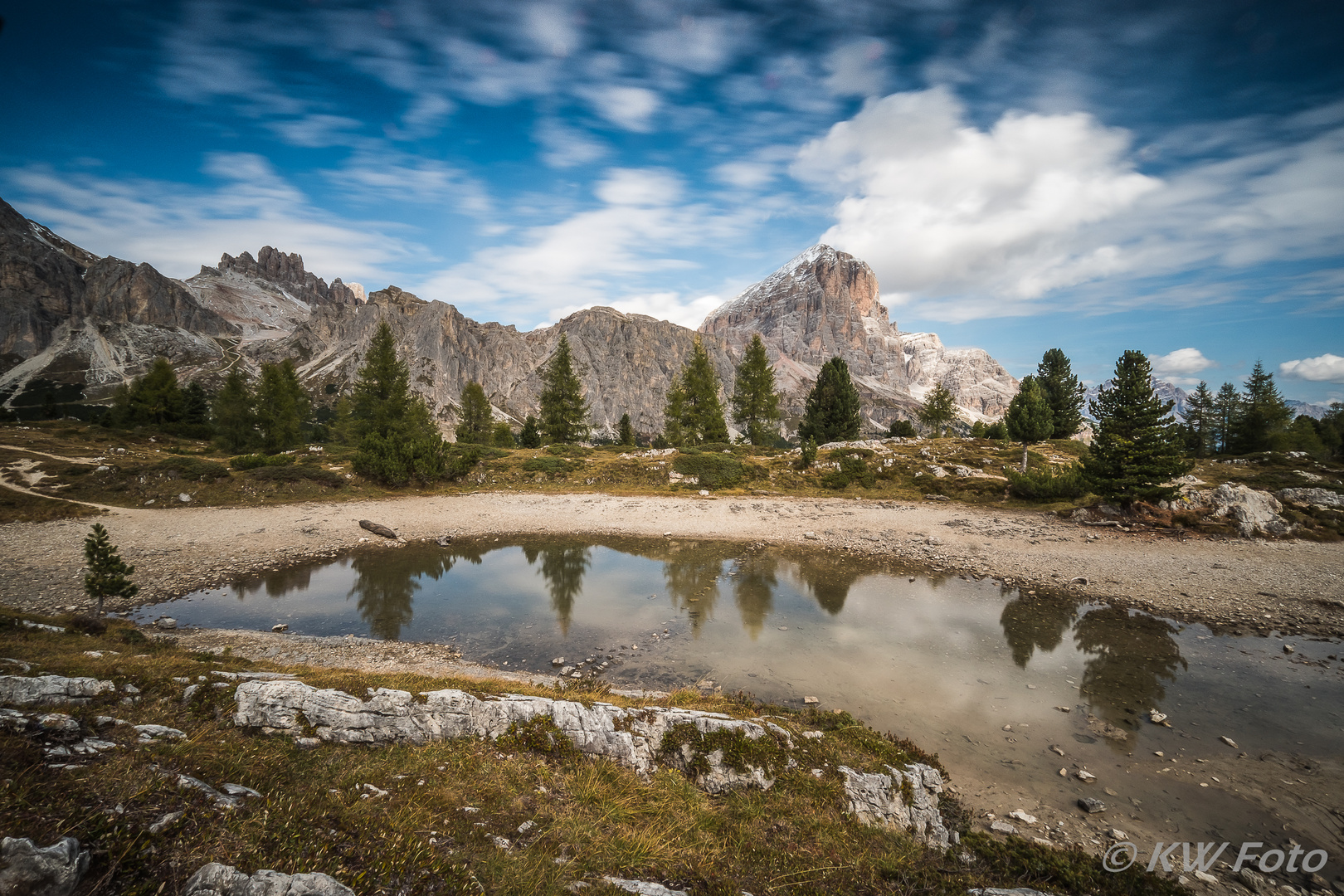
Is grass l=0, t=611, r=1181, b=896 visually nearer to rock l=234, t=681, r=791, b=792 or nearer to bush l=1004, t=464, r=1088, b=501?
rock l=234, t=681, r=791, b=792

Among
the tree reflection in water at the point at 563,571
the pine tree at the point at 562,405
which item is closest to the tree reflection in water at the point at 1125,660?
the tree reflection in water at the point at 563,571

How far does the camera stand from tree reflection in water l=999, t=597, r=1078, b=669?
1336 centimetres

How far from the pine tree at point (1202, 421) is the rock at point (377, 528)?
8129cm

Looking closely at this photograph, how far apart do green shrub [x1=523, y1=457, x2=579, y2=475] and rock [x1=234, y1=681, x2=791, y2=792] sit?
1227 inches

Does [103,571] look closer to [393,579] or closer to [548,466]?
[393,579]

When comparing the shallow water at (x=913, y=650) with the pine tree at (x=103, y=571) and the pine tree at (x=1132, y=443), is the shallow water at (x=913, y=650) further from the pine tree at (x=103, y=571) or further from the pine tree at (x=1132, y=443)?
the pine tree at (x=1132, y=443)

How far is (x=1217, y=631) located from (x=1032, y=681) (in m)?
7.59

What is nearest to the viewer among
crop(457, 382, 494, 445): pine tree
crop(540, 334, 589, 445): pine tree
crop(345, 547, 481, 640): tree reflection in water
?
crop(345, 547, 481, 640): tree reflection in water

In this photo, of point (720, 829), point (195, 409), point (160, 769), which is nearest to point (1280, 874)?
point (720, 829)

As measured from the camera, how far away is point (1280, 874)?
6570mm

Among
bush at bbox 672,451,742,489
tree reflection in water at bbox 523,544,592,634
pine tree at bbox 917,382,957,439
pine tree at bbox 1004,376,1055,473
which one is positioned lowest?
tree reflection in water at bbox 523,544,592,634

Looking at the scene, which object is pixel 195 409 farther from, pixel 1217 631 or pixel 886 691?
pixel 1217 631

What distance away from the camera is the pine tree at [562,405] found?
52844 mm

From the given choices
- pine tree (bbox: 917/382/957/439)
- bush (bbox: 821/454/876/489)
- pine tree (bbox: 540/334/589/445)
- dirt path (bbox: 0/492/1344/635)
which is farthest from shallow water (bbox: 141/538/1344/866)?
pine tree (bbox: 917/382/957/439)
